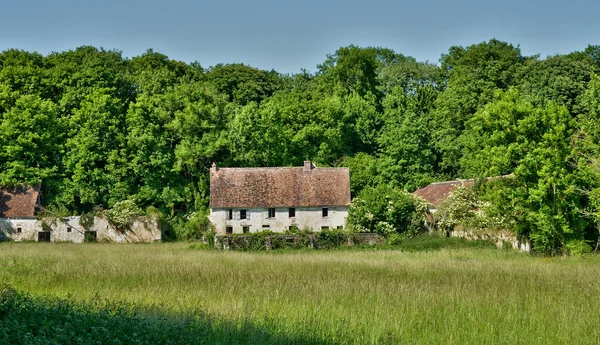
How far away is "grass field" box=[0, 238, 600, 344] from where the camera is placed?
1296 centimetres

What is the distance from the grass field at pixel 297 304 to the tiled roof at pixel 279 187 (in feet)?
94.1

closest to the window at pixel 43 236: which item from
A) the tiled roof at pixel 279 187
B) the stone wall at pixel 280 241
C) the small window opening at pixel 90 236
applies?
the small window opening at pixel 90 236

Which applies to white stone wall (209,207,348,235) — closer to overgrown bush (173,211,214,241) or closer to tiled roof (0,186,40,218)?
overgrown bush (173,211,214,241)

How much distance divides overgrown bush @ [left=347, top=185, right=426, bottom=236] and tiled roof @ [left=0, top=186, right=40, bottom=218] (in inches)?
990

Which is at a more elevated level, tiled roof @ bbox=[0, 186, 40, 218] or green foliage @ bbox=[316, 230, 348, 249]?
tiled roof @ bbox=[0, 186, 40, 218]

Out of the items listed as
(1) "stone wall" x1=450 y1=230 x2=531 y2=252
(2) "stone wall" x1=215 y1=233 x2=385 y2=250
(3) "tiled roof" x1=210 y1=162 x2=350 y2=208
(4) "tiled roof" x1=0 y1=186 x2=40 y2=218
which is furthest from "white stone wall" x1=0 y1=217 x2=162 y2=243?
(1) "stone wall" x1=450 y1=230 x2=531 y2=252

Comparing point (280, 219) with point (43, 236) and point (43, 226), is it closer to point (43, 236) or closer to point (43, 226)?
point (43, 226)

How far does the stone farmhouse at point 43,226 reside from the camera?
53.2 m

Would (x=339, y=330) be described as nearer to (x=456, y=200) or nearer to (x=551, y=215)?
(x=551, y=215)

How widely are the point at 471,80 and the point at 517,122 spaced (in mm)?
30636

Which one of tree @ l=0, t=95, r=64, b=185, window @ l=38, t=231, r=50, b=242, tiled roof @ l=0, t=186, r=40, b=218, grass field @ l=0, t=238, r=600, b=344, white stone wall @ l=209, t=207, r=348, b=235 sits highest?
tree @ l=0, t=95, r=64, b=185

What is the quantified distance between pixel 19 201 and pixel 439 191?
33409 millimetres

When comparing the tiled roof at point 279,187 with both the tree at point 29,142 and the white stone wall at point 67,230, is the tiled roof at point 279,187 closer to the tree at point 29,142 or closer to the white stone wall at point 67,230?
the white stone wall at point 67,230

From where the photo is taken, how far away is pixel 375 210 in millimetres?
47969
